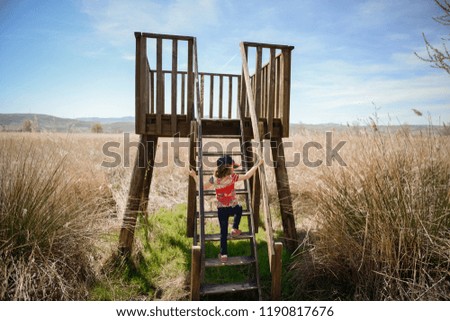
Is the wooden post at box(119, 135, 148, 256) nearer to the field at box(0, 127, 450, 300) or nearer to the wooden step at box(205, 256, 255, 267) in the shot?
the field at box(0, 127, 450, 300)

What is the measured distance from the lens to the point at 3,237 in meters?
3.15

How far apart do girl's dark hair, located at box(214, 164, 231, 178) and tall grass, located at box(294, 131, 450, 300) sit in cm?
132

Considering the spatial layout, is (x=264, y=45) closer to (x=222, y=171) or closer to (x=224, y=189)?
(x=222, y=171)

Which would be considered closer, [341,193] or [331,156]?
[341,193]

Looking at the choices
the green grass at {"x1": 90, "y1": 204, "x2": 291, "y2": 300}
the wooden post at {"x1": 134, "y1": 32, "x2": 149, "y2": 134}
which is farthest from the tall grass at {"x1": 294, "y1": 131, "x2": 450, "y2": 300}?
the wooden post at {"x1": 134, "y1": 32, "x2": 149, "y2": 134}

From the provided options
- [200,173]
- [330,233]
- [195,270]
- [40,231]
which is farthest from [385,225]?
[40,231]

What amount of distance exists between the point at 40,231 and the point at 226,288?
2316mm

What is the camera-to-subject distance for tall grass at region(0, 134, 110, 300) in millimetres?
3088

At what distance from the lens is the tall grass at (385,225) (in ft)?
10.4

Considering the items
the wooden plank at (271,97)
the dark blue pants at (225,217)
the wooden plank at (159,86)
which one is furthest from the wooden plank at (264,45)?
the dark blue pants at (225,217)

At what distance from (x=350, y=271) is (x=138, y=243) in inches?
141

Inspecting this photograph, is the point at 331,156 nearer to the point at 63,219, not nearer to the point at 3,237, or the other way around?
the point at 63,219
